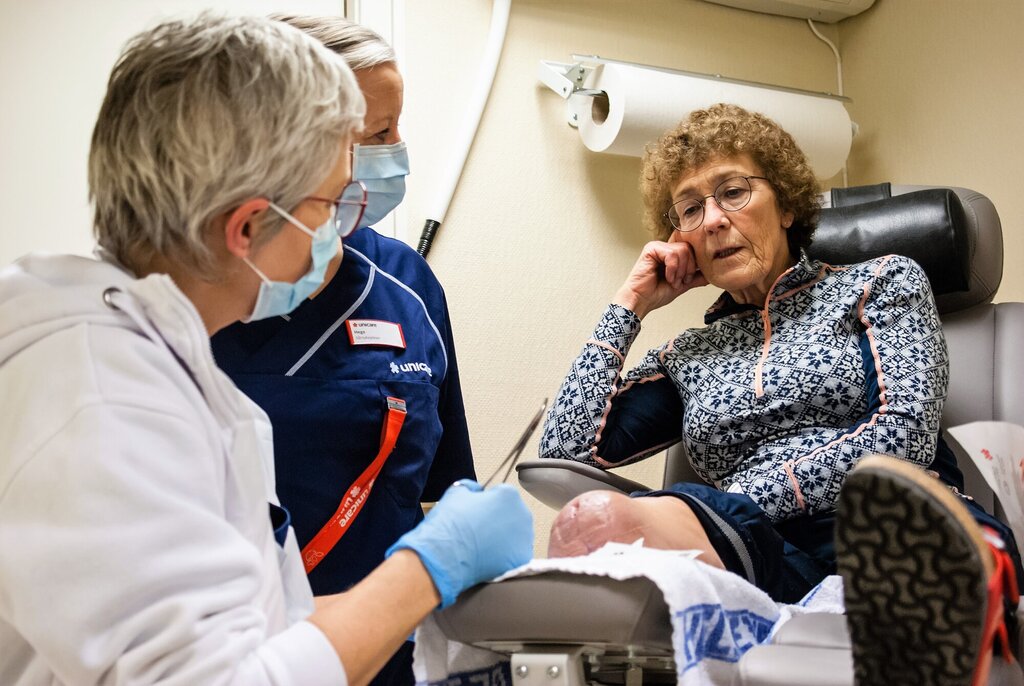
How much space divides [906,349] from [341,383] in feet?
2.96

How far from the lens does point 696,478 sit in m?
1.86

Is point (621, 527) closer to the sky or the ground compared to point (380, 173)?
closer to the ground

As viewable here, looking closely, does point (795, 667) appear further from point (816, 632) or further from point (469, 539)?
point (469, 539)

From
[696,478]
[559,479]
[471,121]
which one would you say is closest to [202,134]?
[559,479]

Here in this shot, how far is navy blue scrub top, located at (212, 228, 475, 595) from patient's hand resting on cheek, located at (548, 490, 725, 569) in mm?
357

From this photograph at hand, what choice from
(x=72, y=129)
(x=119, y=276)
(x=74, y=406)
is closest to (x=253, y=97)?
(x=119, y=276)

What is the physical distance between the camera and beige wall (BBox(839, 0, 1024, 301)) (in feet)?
7.66

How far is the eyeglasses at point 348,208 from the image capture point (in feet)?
3.38

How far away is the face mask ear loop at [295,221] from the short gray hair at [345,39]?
1.68ft

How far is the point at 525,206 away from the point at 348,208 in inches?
57.3

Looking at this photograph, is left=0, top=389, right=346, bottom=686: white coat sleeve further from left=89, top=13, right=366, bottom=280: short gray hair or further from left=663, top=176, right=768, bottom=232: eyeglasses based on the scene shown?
left=663, top=176, right=768, bottom=232: eyeglasses

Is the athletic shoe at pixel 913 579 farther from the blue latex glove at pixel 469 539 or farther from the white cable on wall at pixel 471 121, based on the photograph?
the white cable on wall at pixel 471 121

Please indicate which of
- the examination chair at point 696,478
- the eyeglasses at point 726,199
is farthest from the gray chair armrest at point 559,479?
the eyeglasses at point 726,199

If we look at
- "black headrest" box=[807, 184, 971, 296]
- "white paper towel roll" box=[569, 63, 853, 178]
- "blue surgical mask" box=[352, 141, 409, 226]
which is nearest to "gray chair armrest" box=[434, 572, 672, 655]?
"blue surgical mask" box=[352, 141, 409, 226]
